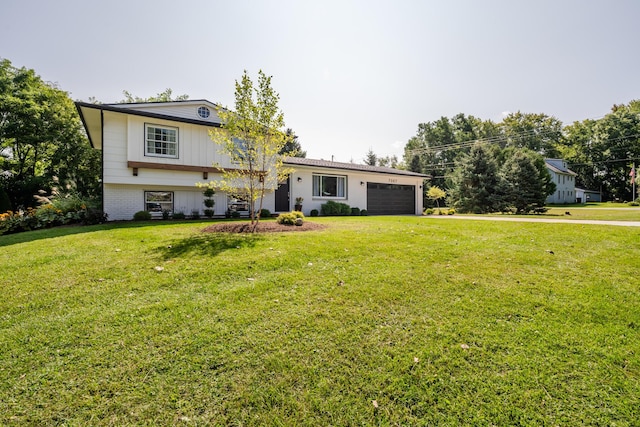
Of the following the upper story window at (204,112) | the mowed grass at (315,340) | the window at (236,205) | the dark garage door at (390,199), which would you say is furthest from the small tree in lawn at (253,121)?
the dark garage door at (390,199)

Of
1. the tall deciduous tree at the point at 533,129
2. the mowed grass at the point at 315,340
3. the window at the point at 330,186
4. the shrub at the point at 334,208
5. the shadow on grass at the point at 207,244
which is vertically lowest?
the mowed grass at the point at 315,340

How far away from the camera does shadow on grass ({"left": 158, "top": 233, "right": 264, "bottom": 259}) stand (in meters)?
4.80

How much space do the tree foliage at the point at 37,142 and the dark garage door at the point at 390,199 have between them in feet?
61.2

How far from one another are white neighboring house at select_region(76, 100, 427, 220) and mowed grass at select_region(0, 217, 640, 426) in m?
7.26

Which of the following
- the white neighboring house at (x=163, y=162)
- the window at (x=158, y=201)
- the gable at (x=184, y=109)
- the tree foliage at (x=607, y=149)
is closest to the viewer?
the white neighboring house at (x=163, y=162)

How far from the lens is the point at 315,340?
2.46 m

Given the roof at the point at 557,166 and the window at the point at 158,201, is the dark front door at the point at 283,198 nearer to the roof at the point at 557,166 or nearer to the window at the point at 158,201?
the window at the point at 158,201

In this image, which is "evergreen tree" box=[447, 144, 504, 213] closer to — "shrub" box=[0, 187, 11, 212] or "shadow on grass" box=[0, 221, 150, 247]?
"shadow on grass" box=[0, 221, 150, 247]

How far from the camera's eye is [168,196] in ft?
40.0

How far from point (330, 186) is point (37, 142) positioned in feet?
61.5

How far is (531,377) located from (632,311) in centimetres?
211

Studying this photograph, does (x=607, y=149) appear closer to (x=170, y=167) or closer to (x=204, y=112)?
(x=204, y=112)

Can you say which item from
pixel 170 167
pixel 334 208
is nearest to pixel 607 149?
pixel 334 208

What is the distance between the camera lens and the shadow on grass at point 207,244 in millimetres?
4797
